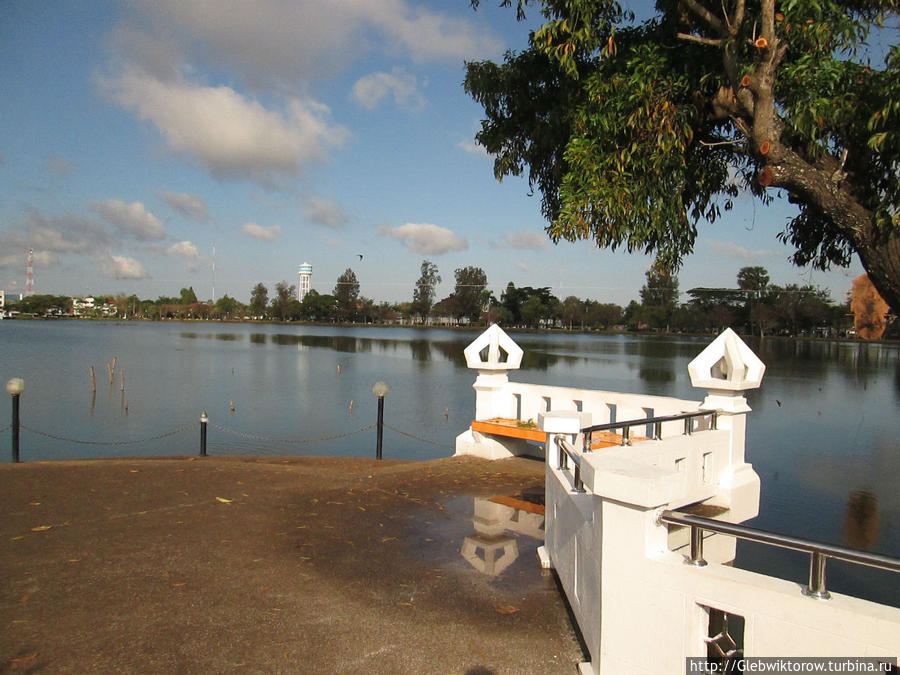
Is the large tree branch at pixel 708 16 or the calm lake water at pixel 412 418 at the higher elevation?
the large tree branch at pixel 708 16

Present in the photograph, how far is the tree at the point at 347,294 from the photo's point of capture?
6255 inches

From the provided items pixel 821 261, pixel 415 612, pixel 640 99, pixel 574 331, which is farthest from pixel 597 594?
pixel 574 331

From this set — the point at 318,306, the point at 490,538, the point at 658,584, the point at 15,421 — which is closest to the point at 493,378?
the point at 490,538

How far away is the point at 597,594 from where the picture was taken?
351 centimetres

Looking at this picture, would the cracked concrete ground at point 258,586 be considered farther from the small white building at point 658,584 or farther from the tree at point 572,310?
the tree at point 572,310

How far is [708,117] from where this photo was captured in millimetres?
7895

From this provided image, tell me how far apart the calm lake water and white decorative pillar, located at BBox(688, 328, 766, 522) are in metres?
3.25

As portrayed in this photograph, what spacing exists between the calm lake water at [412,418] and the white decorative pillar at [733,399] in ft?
10.7

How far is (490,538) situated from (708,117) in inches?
233

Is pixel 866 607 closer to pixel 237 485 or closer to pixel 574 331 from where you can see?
pixel 237 485

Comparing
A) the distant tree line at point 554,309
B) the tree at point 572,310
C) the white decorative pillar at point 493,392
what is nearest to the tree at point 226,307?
the distant tree line at point 554,309

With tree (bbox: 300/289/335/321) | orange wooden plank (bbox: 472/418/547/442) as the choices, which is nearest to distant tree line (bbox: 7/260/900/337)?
tree (bbox: 300/289/335/321)

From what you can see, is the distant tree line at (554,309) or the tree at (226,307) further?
the tree at (226,307)

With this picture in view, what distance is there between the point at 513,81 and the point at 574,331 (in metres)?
139
